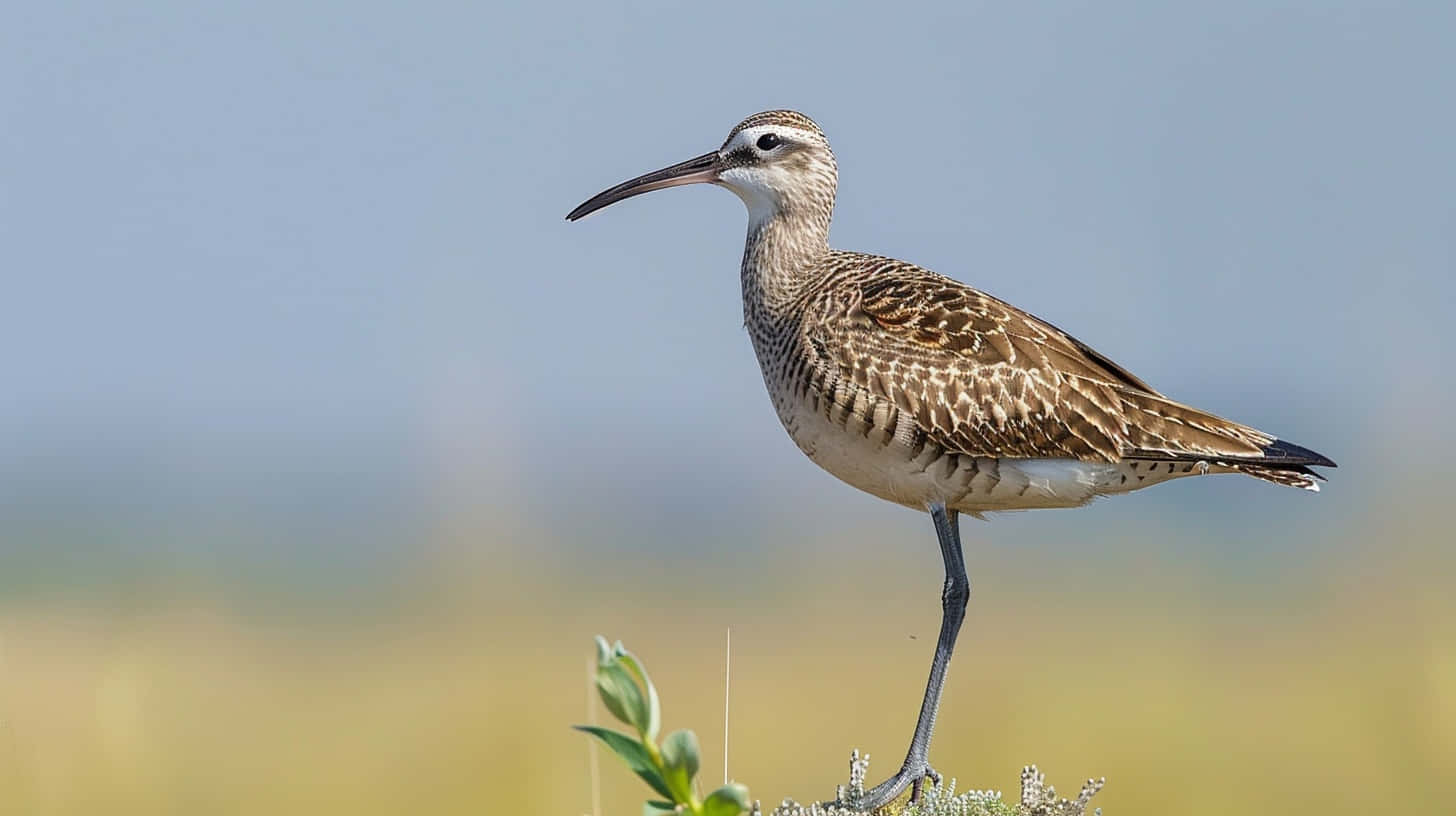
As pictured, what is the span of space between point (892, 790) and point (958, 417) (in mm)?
1681

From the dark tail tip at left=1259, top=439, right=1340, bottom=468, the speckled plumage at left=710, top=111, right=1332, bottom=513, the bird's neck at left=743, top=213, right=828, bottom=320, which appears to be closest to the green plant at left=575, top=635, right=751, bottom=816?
the speckled plumage at left=710, top=111, right=1332, bottom=513

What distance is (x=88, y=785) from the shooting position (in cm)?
780

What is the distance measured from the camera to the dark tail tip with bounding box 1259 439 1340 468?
7.50m

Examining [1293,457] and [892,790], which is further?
[1293,457]

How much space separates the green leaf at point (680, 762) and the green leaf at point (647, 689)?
17 millimetres

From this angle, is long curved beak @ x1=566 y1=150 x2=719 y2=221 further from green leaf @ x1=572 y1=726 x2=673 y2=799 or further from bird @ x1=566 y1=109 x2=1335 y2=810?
green leaf @ x1=572 y1=726 x2=673 y2=799

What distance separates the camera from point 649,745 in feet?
4.72

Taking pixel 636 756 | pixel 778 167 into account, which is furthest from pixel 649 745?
pixel 778 167

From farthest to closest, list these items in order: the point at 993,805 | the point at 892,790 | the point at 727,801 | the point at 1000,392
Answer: the point at 1000,392, the point at 892,790, the point at 993,805, the point at 727,801

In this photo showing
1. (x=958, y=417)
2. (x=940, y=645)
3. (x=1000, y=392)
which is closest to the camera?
(x=958, y=417)

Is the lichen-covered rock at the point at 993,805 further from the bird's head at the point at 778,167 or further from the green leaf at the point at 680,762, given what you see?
the green leaf at the point at 680,762

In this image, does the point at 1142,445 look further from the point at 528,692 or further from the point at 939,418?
the point at 528,692

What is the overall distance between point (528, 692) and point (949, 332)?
540cm

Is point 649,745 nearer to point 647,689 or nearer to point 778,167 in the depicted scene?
point 647,689
